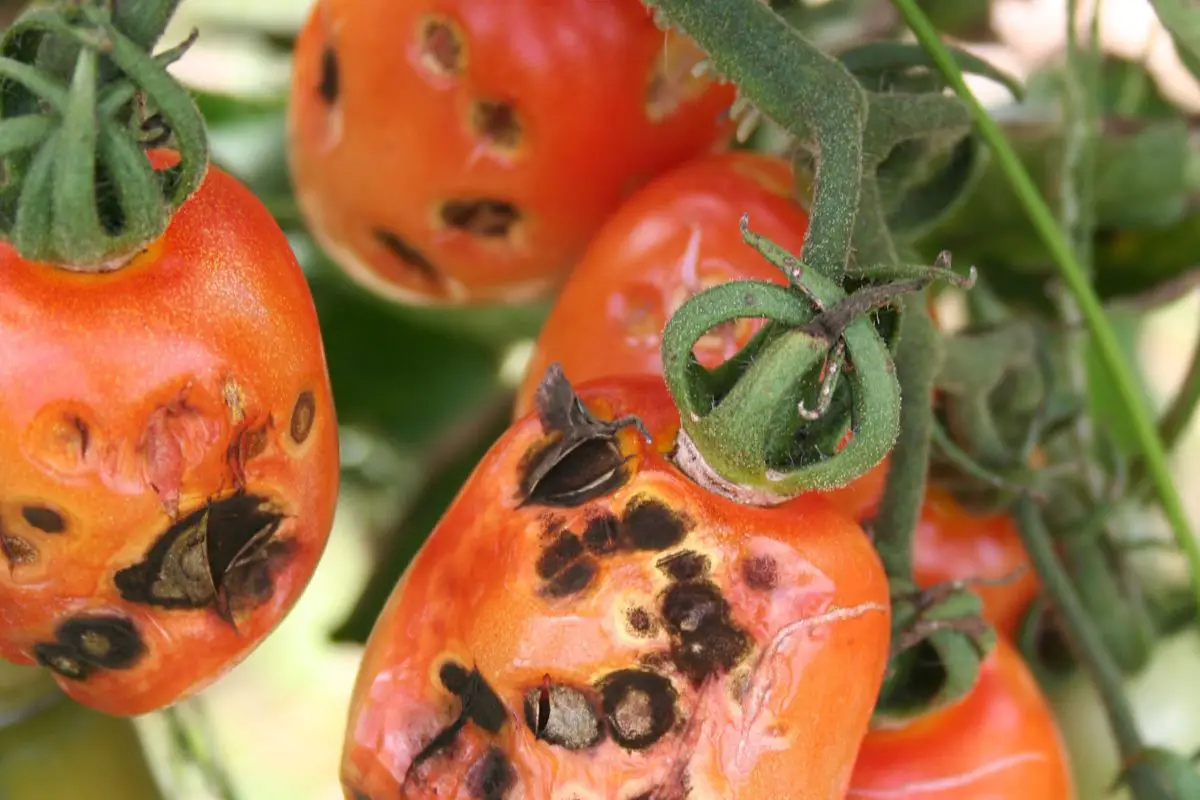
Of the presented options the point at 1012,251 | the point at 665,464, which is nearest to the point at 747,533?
the point at 665,464

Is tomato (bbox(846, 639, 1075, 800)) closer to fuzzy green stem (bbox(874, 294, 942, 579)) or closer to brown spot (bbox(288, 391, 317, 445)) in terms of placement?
fuzzy green stem (bbox(874, 294, 942, 579))

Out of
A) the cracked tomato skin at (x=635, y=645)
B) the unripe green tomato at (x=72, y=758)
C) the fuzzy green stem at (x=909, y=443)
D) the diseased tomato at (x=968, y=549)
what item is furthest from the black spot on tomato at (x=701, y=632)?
the unripe green tomato at (x=72, y=758)

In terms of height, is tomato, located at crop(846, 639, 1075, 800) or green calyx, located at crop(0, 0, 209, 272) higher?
green calyx, located at crop(0, 0, 209, 272)

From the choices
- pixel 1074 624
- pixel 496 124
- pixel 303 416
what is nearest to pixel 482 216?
pixel 496 124

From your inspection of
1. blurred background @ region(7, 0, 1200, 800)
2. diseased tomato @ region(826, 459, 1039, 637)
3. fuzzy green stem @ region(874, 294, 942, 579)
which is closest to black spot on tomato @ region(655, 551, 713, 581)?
fuzzy green stem @ region(874, 294, 942, 579)

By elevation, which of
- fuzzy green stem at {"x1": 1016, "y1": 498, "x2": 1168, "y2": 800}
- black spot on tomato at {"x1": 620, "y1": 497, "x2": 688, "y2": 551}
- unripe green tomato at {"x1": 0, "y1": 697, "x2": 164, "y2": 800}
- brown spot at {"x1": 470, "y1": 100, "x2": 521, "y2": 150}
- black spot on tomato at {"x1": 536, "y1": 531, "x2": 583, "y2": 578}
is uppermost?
brown spot at {"x1": 470, "y1": 100, "x2": 521, "y2": 150}
